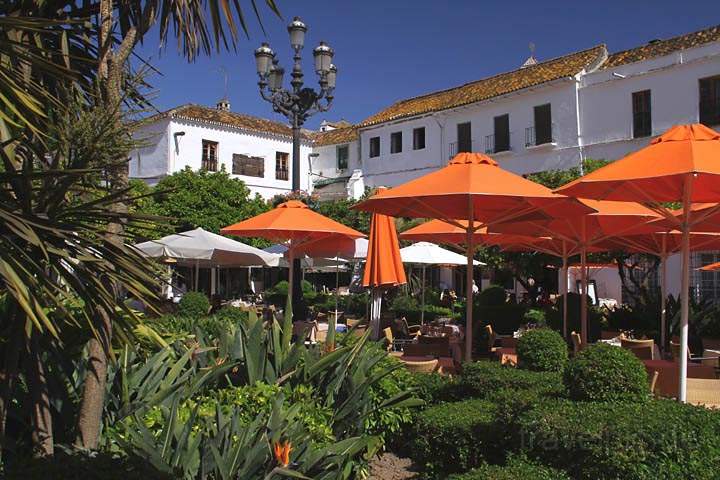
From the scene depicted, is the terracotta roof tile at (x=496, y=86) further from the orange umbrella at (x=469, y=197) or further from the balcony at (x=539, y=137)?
the orange umbrella at (x=469, y=197)

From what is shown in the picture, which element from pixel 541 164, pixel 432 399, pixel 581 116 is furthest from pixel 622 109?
pixel 432 399

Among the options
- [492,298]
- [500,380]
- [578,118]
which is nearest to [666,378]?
[500,380]

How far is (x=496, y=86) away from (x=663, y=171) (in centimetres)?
2348

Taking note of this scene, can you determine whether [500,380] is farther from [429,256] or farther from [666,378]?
[429,256]

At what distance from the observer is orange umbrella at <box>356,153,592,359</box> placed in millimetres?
6266

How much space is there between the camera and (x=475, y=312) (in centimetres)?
1427

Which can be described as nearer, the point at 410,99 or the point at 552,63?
the point at 552,63

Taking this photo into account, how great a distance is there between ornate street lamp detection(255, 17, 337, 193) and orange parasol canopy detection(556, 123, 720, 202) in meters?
5.95

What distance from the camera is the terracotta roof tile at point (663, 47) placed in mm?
20766

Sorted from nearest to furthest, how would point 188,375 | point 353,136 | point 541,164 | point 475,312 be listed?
point 188,375, point 475,312, point 541,164, point 353,136

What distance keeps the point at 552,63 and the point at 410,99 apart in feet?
28.2

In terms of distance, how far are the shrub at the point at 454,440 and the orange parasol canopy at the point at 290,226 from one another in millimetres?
5136

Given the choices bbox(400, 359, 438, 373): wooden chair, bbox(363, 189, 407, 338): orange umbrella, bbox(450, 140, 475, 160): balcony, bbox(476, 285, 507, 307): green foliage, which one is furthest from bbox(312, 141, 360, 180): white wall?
bbox(400, 359, 438, 373): wooden chair

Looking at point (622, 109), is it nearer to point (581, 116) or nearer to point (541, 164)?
point (581, 116)
